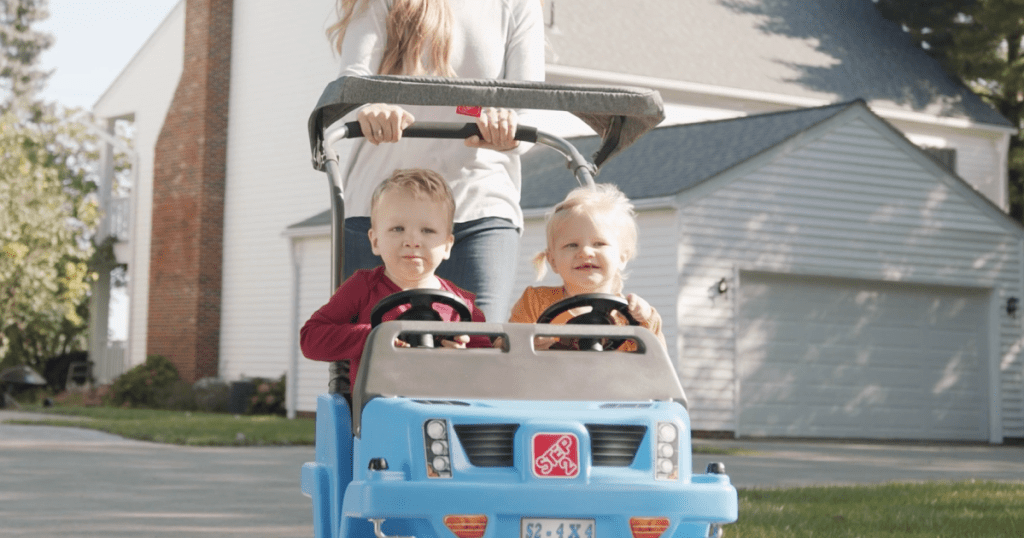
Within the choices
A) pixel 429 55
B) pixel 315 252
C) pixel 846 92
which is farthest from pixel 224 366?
pixel 429 55

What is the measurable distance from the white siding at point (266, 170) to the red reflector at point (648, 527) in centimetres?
1996

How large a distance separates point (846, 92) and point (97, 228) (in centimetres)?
1532

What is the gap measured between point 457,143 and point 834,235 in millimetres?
14776

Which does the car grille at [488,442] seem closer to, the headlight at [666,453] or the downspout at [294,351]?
the headlight at [666,453]

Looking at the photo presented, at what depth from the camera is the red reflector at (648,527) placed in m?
3.46

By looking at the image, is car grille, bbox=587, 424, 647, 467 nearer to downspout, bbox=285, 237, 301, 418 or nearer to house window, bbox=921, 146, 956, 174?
downspout, bbox=285, 237, 301, 418

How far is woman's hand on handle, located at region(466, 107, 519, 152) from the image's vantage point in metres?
4.56

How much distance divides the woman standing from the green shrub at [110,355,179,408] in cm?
2065

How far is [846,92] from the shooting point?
25.1 m

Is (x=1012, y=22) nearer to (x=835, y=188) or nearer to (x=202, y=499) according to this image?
(x=835, y=188)

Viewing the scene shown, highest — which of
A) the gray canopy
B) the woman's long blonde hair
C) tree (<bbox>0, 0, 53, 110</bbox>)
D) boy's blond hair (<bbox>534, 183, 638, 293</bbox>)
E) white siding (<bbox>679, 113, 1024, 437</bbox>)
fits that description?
tree (<bbox>0, 0, 53, 110</bbox>)

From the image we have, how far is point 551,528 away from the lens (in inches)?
134

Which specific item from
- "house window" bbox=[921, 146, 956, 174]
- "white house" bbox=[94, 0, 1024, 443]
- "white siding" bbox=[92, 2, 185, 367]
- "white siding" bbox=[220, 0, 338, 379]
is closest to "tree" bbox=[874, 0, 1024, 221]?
"white house" bbox=[94, 0, 1024, 443]

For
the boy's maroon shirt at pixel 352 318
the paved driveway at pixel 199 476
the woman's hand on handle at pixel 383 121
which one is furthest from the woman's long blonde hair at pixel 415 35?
the paved driveway at pixel 199 476
